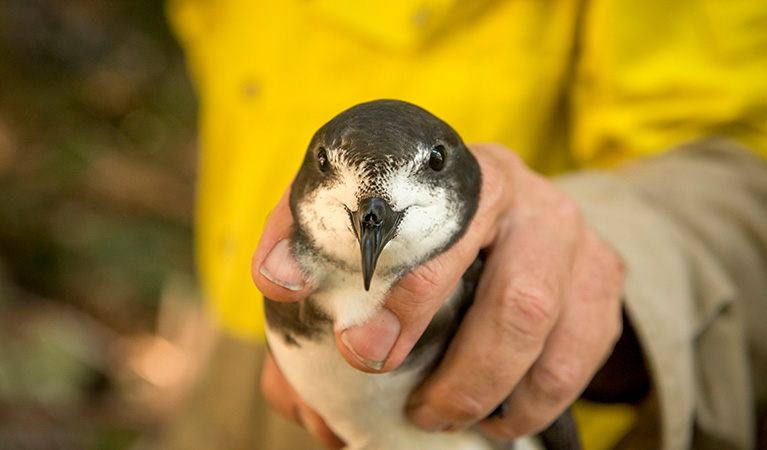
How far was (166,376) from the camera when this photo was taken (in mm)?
3352

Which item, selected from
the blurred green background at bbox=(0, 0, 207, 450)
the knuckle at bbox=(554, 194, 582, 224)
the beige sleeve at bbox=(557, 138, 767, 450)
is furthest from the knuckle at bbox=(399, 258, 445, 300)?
the blurred green background at bbox=(0, 0, 207, 450)

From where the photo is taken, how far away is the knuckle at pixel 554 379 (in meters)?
1.13

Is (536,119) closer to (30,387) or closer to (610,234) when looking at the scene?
(610,234)

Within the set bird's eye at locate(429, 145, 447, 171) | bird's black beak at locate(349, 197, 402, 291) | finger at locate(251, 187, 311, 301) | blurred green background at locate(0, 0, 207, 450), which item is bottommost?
blurred green background at locate(0, 0, 207, 450)

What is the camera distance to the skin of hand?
94 cm

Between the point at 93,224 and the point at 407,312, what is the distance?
3.24 meters

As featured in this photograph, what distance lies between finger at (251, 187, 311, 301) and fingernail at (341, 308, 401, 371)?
0.10 metres

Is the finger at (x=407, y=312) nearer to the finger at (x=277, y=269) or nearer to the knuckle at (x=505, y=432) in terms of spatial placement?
the finger at (x=277, y=269)

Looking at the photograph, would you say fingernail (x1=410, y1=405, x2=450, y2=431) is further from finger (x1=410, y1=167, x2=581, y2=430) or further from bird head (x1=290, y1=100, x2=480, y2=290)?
bird head (x1=290, y1=100, x2=480, y2=290)

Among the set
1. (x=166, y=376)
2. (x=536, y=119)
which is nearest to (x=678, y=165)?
(x=536, y=119)

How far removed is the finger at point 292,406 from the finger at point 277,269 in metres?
0.33

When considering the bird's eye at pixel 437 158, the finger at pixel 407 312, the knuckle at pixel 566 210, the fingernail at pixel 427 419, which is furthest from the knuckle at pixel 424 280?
the knuckle at pixel 566 210

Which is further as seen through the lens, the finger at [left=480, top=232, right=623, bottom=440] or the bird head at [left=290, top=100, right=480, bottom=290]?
the finger at [left=480, top=232, right=623, bottom=440]

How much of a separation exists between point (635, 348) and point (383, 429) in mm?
632
